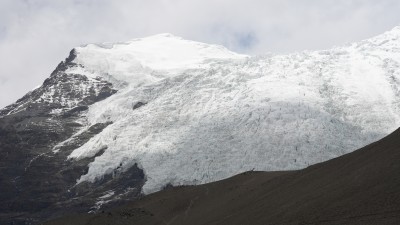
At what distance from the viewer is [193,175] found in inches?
7357

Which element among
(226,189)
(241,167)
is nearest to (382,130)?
(241,167)

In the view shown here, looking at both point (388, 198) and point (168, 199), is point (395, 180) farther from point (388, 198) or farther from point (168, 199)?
point (168, 199)

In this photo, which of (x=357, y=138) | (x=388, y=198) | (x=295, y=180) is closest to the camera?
(x=388, y=198)

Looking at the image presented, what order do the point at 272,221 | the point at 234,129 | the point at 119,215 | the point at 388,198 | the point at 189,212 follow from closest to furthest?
1. the point at 388,198
2. the point at 272,221
3. the point at 189,212
4. the point at 119,215
5. the point at 234,129

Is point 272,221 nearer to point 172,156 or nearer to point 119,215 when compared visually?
point 119,215

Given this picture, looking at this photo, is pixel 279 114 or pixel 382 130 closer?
pixel 382 130

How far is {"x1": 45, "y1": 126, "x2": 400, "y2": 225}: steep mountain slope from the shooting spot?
47.3 m

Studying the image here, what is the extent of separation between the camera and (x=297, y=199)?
61688mm

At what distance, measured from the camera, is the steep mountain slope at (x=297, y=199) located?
47.3 metres

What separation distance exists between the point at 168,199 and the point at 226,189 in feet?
36.9

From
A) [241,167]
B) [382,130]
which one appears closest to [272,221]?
[241,167]

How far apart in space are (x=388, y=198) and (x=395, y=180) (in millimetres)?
3068

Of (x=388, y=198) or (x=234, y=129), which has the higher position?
(x=234, y=129)

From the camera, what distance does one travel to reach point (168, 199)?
100188 millimetres
